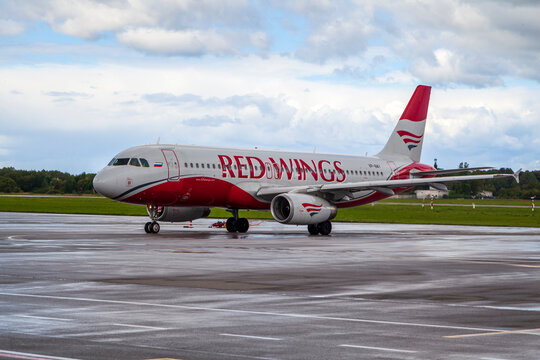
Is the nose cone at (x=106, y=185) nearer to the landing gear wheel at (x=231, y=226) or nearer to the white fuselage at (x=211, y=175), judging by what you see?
the white fuselage at (x=211, y=175)

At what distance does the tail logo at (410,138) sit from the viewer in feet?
167

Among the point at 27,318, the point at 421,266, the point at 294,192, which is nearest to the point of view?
the point at 27,318

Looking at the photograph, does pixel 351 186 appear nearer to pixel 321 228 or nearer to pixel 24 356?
pixel 321 228

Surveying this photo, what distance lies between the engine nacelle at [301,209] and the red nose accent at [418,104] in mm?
13486

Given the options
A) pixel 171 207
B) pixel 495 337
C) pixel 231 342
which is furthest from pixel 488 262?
pixel 171 207

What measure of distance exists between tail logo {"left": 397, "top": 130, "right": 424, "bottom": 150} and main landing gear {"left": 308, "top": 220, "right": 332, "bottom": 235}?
13016 mm

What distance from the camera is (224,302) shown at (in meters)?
13.9

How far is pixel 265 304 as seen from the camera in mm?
13703

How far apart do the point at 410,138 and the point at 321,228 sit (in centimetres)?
1368

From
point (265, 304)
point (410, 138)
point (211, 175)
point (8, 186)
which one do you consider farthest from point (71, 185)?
point (265, 304)

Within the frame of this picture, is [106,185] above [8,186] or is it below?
below

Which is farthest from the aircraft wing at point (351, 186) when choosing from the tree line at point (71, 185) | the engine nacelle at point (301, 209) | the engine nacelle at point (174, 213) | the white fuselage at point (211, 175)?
the tree line at point (71, 185)

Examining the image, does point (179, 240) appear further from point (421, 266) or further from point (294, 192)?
point (421, 266)

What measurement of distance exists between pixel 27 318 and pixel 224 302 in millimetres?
3452
